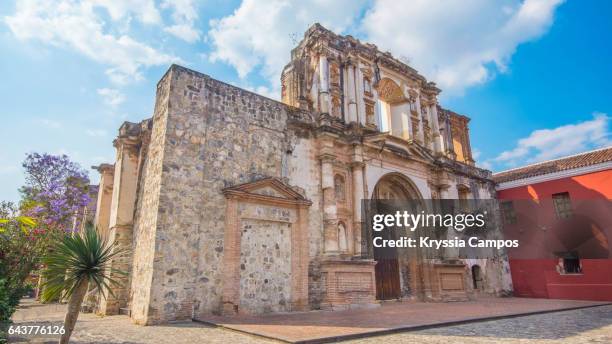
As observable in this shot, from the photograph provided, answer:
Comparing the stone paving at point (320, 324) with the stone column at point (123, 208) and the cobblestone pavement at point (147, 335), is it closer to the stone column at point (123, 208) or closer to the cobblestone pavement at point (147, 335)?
the cobblestone pavement at point (147, 335)

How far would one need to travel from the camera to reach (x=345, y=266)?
527 inches

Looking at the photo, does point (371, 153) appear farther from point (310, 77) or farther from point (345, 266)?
point (345, 266)

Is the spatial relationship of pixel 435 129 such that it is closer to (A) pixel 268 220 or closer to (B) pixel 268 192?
(B) pixel 268 192

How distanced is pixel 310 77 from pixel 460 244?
11193mm

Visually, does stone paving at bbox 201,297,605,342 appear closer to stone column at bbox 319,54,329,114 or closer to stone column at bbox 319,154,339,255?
stone column at bbox 319,154,339,255

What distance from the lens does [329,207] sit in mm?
14094

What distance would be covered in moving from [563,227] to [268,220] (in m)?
16.3

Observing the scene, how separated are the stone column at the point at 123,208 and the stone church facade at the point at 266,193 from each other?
35 millimetres

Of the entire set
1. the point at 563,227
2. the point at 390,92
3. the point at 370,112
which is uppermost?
the point at 390,92

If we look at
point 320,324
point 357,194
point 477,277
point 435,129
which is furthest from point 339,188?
point 477,277

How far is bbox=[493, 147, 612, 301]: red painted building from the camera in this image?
18562 mm

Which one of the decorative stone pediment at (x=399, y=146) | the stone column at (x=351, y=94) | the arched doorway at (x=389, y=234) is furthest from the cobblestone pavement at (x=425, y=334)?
the stone column at (x=351, y=94)

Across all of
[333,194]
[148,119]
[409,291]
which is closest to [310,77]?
[333,194]

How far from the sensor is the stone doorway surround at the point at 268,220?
11.2 meters
